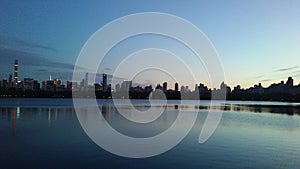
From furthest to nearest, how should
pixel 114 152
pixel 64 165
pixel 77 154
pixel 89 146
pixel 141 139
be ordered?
pixel 141 139
pixel 89 146
pixel 114 152
pixel 77 154
pixel 64 165

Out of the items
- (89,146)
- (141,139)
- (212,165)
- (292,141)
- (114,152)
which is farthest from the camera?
(292,141)

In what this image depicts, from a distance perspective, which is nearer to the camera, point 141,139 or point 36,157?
point 36,157

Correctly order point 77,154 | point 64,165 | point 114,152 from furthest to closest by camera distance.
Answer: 1. point 114,152
2. point 77,154
3. point 64,165

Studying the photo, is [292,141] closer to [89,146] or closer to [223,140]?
[223,140]

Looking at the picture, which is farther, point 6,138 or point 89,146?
point 6,138

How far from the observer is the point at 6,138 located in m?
21.5

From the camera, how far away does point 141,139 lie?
75.9ft

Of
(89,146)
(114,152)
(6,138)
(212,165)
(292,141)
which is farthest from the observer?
(292,141)

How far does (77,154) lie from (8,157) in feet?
11.3

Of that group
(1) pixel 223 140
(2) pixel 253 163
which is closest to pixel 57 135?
(1) pixel 223 140

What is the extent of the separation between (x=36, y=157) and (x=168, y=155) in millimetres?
7171

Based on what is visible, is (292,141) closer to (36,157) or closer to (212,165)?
(212,165)

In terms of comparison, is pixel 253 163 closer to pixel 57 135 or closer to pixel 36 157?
pixel 36 157

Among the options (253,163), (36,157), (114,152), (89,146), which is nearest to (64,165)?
(36,157)
